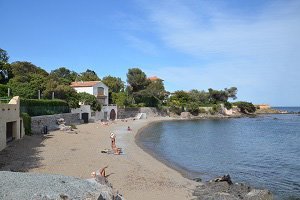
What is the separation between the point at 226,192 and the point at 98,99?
61.6 metres

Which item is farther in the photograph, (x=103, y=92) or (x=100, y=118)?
(x=103, y=92)

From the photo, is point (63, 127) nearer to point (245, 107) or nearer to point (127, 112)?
point (127, 112)

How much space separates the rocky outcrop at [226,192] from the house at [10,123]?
583 inches

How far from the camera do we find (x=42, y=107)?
42812 mm

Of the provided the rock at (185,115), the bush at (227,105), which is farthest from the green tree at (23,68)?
the bush at (227,105)

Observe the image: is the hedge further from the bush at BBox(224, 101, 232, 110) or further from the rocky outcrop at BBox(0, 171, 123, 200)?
the bush at BBox(224, 101, 232, 110)

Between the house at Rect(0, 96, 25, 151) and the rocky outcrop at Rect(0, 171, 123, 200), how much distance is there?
1334 cm

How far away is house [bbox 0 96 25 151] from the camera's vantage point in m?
24.8

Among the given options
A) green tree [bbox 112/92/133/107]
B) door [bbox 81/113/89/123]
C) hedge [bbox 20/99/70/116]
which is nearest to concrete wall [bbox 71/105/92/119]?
door [bbox 81/113/89/123]

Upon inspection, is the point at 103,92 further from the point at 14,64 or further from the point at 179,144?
the point at 179,144

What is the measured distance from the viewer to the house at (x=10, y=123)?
81.4 ft

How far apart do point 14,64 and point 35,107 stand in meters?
34.2

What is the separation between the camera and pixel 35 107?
4031 cm

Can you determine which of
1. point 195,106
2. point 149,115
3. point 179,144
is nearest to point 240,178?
point 179,144
